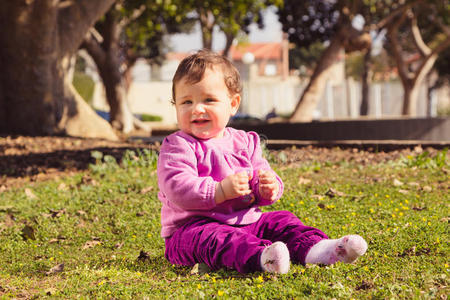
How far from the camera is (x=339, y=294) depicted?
2701 mm

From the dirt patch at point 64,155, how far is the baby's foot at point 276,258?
4.82 metres

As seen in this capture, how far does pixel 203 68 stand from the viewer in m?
3.42

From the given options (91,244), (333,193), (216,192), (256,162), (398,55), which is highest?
(398,55)

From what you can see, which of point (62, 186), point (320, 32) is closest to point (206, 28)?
point (320, 32)

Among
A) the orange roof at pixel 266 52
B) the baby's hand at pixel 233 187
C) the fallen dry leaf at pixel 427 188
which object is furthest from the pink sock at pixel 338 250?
the orange roof at pixel 266 52

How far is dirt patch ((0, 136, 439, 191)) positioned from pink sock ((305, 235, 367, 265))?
182 inches

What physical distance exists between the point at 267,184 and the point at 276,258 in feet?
1.62

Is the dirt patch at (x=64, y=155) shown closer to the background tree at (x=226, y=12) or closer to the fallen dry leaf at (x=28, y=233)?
the fallen dry leaf at (x=28, y=233)

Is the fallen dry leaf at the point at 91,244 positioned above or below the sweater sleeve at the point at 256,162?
below

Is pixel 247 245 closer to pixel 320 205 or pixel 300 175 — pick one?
pixel 320 205

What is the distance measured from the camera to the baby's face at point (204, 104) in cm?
344

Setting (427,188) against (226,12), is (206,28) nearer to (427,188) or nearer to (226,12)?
(226,12)

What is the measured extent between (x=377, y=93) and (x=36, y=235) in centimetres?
2691

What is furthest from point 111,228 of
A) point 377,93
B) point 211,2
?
point 377,93
